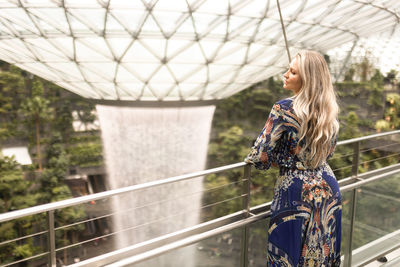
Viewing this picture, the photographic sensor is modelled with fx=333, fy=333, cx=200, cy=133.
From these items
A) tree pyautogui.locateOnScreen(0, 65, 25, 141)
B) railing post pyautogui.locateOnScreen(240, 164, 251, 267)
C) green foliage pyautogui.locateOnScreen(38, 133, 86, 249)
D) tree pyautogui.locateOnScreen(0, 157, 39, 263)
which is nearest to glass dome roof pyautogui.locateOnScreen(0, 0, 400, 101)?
tree pyautogui.locateOnScreen(0, 65, 25, 141)

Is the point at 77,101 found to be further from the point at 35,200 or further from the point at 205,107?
the point at 205,107

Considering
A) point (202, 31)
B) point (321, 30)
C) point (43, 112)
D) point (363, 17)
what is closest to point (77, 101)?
point (43, 112)

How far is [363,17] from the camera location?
1670cm

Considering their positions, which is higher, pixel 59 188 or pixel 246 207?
pixel 246 207

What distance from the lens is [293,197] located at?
5.92ft

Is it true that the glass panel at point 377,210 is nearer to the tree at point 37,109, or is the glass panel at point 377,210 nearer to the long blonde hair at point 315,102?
the long blonde hair at point 315,102

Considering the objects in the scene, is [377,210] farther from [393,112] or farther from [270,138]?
[393,112]

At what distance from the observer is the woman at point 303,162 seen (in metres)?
1.69

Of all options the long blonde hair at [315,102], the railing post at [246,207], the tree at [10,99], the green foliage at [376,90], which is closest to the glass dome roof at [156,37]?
the tree at [10,99]

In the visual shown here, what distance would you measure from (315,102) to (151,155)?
1841cm

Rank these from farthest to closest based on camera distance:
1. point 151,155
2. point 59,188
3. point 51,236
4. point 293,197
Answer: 1. point 151,155
2. point 59,188
3. point 293,197
4. point 51,236

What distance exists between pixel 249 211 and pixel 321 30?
16529mm

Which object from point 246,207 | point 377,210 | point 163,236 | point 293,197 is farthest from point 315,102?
point 377,210

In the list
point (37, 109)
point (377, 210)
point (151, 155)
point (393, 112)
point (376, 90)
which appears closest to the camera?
point (377, 210)
